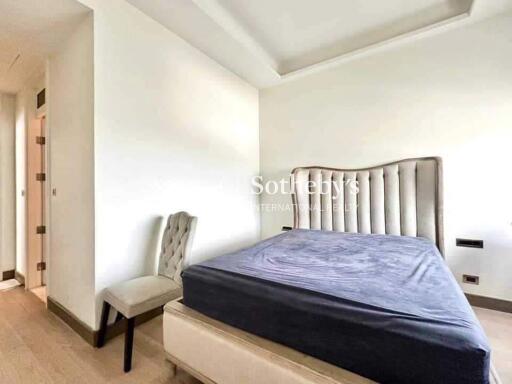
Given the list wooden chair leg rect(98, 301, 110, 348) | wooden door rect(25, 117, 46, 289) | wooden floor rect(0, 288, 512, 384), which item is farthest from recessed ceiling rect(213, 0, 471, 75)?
wooden floor rect(0, 288, 512, 384)

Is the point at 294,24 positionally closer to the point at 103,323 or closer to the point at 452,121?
the point at 452,121

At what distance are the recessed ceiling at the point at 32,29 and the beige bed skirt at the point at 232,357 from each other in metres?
2.48

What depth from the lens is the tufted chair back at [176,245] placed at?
2.19 meters

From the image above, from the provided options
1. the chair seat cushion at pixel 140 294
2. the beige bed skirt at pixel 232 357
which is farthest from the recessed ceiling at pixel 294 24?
the beige bed skirt at pixel 232 357

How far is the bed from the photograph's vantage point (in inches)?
37.5

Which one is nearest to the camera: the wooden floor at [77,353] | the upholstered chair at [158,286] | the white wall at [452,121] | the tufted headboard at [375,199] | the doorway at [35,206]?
the wooden floor at [77,353]

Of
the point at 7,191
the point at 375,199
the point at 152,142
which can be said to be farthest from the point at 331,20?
the point at 7,191

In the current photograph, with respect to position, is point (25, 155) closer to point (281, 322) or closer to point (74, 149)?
point (74, 149)

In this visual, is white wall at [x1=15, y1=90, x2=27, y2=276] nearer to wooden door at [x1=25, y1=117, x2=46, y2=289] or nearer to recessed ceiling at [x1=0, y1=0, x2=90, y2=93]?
wooden door at [x1=25, y1=117, x2=46, y2=289]

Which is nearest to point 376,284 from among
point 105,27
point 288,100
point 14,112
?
point 105,27

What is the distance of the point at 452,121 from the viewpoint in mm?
2713

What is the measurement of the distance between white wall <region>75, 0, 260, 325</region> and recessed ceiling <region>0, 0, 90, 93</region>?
0.94ft

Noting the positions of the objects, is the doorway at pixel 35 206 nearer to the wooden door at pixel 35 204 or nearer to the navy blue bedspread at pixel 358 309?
the wooden door at pixel 35 204

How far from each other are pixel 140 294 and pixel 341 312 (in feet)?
4.86
